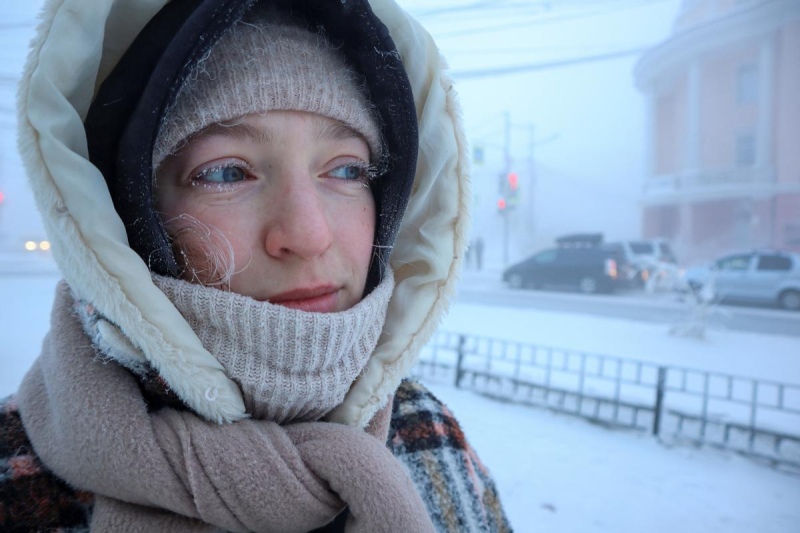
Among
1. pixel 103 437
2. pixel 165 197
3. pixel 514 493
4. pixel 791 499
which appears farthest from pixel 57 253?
pixel 791 499

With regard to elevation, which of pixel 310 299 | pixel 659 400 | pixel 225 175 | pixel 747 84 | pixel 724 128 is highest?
pixel 747 84

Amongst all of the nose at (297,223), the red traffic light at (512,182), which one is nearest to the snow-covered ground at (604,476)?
the nose at (297,223)

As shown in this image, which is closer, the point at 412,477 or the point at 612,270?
the point at 412,477

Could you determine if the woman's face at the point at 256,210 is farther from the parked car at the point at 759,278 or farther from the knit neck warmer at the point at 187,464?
the parked car at the point at 759,278

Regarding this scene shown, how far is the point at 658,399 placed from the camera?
405 cm

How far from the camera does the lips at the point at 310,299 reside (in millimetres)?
848

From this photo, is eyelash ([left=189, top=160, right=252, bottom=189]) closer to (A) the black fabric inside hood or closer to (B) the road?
(A) the black fabric inside hood

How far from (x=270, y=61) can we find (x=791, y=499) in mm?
4371

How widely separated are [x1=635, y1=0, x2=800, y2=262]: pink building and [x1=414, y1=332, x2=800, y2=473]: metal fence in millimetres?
13674

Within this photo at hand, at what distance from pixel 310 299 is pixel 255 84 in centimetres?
43

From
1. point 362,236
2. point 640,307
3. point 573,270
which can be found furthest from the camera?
point 573,270

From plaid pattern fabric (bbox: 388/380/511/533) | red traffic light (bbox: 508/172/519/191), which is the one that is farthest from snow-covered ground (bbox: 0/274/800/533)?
red traffic light (bbox: 508/172/519/191)

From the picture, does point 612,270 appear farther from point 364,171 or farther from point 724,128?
point 364,171

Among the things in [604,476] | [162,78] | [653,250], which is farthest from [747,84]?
[162,78]
